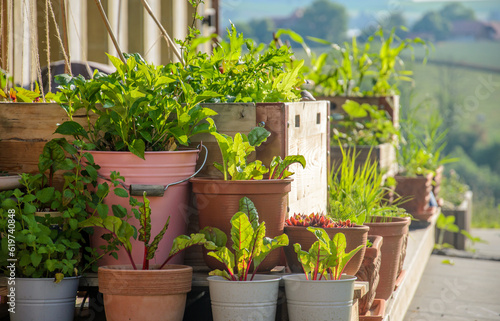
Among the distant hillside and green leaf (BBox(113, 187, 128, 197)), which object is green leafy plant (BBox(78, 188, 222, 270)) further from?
the distant hillside

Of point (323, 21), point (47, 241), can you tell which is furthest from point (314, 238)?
point (323, 21)

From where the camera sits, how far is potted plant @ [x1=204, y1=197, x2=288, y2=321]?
162 cm

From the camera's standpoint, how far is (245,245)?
167 cm

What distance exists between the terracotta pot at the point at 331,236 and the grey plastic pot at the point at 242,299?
257 millimetres

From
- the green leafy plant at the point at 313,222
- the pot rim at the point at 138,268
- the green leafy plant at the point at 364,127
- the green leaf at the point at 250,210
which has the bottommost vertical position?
the pot rim at the point at 138,268

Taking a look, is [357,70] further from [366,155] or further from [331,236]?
[331,236]

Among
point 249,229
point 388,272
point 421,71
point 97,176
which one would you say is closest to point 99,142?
point 97,176

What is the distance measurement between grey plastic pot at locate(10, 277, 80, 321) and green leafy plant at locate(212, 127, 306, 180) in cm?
53

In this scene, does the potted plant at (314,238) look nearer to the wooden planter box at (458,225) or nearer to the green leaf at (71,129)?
the green leaf at (71,129)

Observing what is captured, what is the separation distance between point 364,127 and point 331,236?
2141 mm

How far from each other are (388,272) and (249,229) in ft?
2.61

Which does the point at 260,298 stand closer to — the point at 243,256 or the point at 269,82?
the point at 243,256

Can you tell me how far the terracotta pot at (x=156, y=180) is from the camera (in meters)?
1.79

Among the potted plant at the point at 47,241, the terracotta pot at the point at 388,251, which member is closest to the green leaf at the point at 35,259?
the potted plant at the point at 47,241
